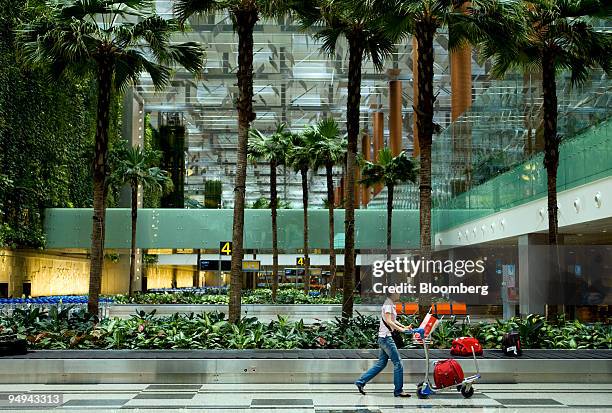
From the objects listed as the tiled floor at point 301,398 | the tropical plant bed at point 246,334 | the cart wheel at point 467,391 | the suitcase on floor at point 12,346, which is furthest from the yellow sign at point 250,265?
the cart wheel at point 467,391

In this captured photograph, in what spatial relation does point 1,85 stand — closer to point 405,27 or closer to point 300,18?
point 300,18

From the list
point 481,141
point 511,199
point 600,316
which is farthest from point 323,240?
point 600,316

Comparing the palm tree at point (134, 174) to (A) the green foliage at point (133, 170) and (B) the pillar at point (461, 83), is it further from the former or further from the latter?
(B) the pillar at point (461, 83)

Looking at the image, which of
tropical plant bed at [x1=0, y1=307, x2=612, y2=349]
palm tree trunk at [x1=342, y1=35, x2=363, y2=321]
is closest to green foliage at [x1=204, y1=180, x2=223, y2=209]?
palm tree trunk at [x1=342, y1=35, x2=363, y2=321]

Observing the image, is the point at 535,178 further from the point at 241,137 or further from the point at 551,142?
the point at 241,137

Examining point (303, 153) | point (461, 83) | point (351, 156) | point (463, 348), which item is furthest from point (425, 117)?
point (303, 153)

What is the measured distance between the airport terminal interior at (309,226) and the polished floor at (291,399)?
7cm

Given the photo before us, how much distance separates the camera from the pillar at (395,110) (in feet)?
170

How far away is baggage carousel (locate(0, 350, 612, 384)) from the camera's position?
563 inches

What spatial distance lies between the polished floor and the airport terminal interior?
7 cm

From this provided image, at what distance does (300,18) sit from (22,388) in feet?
39.7

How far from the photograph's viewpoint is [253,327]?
17.5 m

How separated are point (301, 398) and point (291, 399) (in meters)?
0.19

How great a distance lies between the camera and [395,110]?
52.1m
